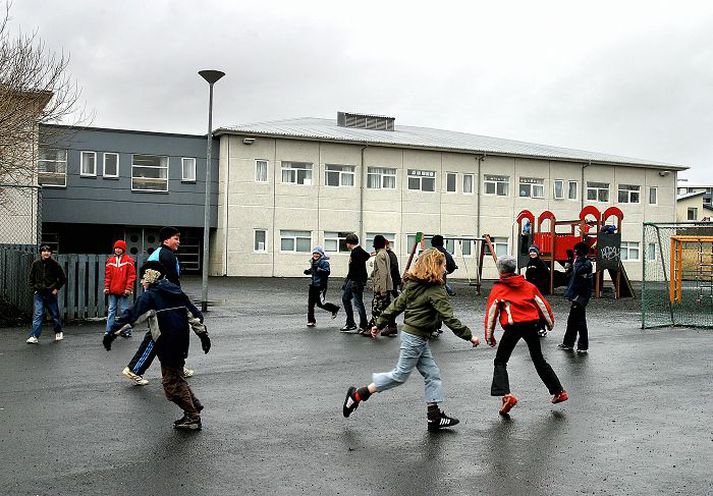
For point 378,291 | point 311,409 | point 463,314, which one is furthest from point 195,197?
point 311,409

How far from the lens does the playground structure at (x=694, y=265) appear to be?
71.7ft

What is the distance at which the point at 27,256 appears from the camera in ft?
56.6

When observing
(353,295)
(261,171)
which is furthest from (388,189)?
(353,295)

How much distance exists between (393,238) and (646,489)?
36857 mm

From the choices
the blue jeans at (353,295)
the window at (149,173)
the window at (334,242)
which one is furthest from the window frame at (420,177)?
the blue jeans at (353,295)

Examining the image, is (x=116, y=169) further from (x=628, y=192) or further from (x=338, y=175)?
(x=628, y=192)

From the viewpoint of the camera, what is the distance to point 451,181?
44.1 m

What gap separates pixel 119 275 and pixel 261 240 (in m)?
25.1

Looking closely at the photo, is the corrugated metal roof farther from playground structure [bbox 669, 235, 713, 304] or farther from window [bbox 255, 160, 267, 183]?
playground structure [bbox 669, 235, 713, 304]

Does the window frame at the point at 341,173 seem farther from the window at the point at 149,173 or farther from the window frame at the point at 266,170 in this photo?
the window at the point at 149,173

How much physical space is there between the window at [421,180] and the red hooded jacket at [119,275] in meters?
29.2

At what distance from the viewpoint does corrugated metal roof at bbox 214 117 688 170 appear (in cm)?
4094

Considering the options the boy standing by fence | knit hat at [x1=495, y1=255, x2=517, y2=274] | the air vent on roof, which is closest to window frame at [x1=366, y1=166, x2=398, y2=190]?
the air vent on roof

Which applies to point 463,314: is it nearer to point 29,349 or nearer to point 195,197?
point 29,349
